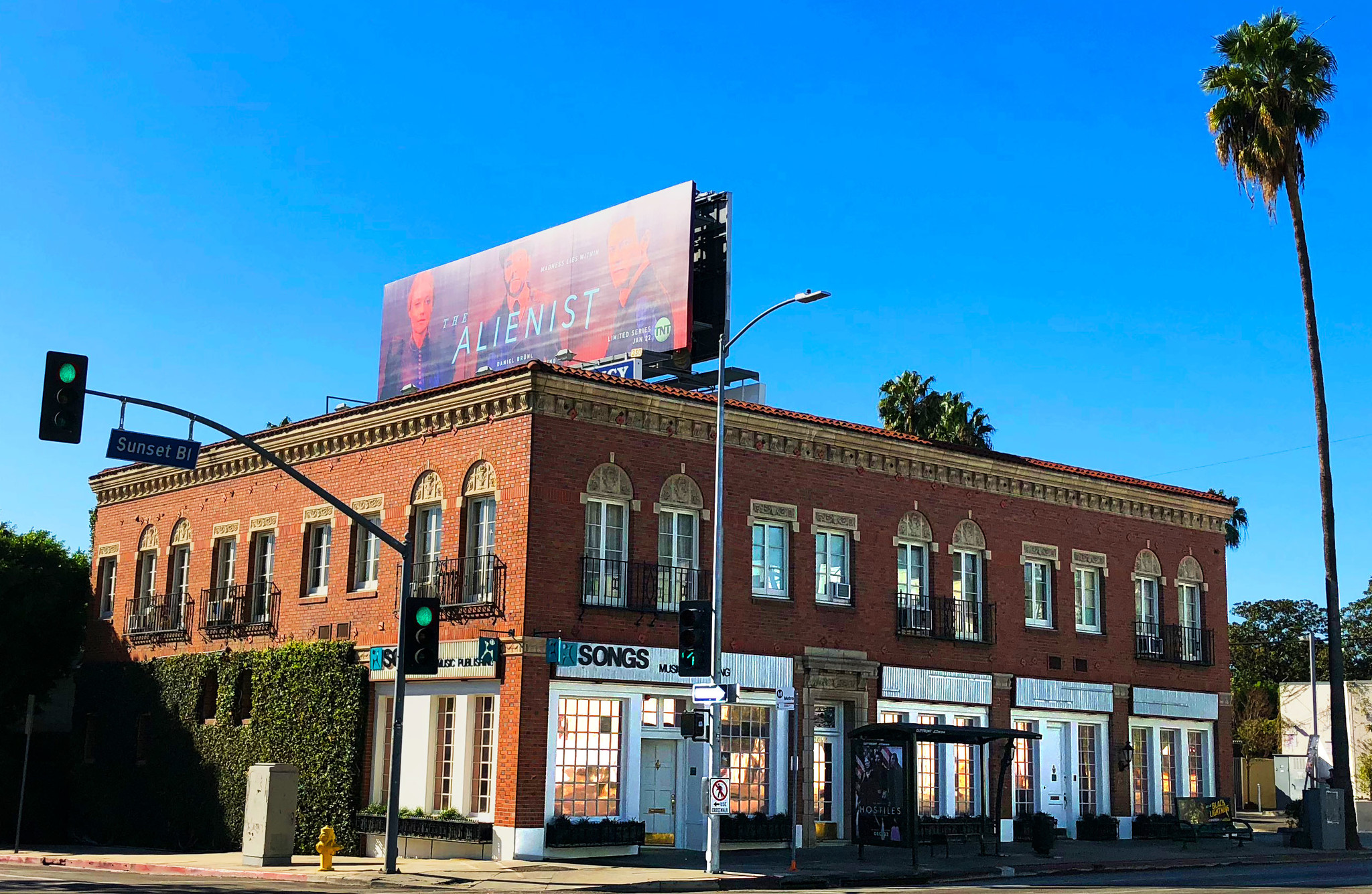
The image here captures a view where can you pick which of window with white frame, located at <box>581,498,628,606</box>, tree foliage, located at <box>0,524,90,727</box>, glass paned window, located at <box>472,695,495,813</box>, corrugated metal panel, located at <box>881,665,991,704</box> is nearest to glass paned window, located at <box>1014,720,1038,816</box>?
corrugated metal panel, located at <box>881,665,991,704</box>

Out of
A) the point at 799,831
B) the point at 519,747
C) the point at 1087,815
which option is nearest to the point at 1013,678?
the point at 1087,815

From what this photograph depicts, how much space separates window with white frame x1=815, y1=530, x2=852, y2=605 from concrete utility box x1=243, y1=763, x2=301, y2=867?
36.7 ft

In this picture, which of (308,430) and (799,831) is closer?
(799,831)

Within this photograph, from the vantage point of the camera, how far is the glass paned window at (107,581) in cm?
3678

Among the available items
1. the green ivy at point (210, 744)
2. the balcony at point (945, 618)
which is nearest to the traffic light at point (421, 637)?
the green ivy at point (210, 744)

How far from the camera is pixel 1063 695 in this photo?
33969mm

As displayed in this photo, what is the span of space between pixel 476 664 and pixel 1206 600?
69.4 ft

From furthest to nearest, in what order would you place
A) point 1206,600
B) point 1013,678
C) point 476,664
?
point 1206,600
point 1013,678
point 476,664

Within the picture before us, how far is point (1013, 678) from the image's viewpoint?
33.2 m

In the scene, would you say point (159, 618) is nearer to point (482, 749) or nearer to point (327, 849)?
point (482, 749)

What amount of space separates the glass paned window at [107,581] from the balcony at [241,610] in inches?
193

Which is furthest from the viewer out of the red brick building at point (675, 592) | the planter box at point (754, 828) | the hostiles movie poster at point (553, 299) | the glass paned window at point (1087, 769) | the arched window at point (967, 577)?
the glass paned window at point (1087, 769)

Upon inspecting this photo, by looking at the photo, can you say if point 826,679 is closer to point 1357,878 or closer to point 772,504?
point 772,504

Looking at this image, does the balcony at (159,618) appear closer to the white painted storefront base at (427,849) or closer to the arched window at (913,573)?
the white painted storefront base at (427,849)
